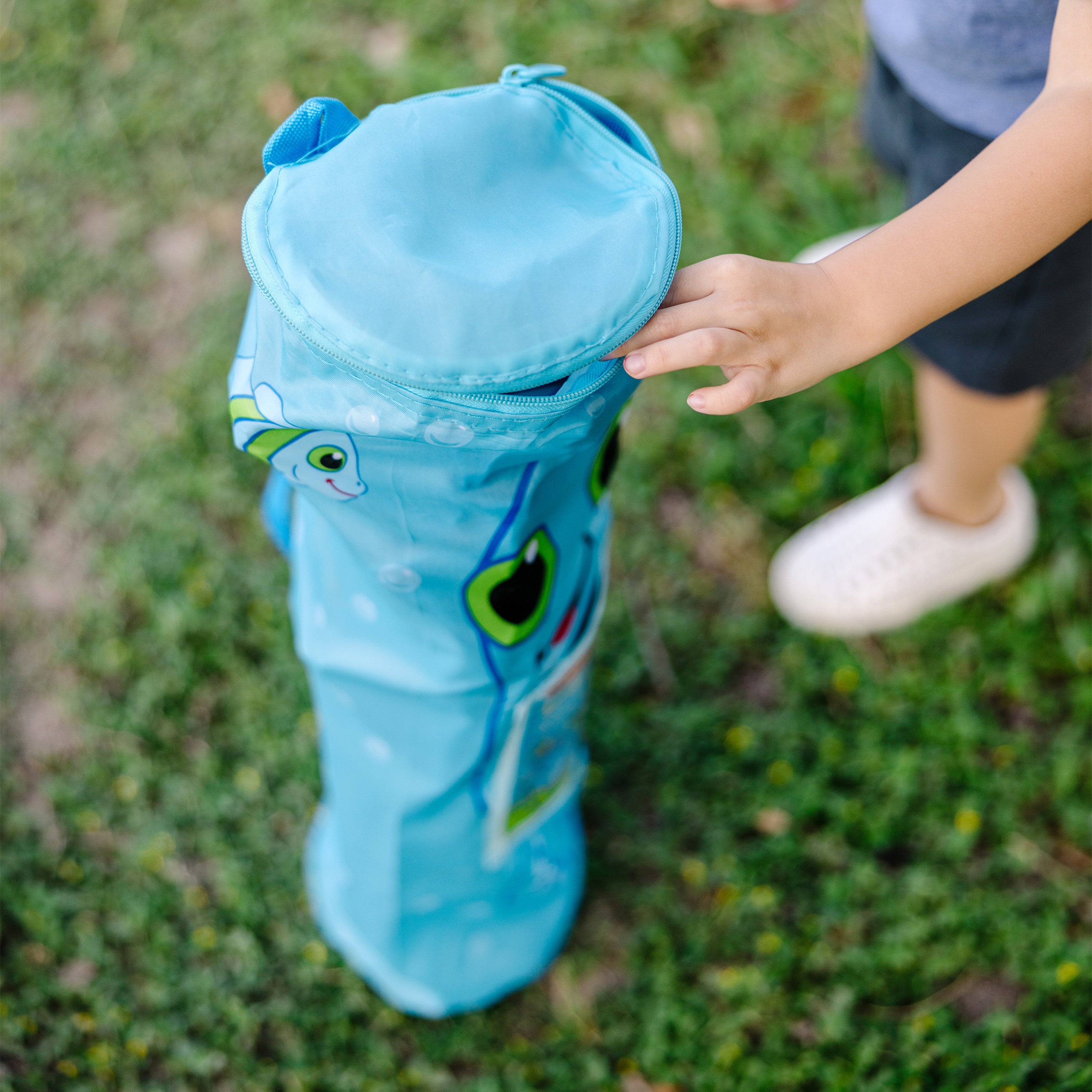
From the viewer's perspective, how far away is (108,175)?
2455 millimetres

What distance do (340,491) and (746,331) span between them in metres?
0.38

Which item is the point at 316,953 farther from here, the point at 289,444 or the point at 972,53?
the point at 972,53

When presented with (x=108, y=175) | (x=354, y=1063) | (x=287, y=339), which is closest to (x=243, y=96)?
(x=108, y=175)

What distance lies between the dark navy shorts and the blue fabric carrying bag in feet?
1.73

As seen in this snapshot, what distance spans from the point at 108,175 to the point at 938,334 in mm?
2082

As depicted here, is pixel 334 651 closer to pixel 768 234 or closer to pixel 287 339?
pixel 287 339

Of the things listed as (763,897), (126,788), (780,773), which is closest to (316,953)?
(126,788)

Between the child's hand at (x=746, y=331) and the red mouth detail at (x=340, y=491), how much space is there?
265 millimetres

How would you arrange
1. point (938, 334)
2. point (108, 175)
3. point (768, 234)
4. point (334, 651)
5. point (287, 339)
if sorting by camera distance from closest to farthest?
point (287, 339), point (334, 651), point (938, 334), point (768, 234), point (108, 175)

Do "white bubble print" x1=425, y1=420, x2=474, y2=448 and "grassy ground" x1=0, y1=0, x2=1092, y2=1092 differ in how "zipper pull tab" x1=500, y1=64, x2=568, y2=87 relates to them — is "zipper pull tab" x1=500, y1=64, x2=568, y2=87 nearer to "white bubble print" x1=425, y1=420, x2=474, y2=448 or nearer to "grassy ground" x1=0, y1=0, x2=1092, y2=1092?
A: "white bubble print" x1=425, y1=420, x2=474, y2=448

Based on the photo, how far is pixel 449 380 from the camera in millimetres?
759

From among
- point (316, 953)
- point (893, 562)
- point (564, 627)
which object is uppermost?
point (564, 627)

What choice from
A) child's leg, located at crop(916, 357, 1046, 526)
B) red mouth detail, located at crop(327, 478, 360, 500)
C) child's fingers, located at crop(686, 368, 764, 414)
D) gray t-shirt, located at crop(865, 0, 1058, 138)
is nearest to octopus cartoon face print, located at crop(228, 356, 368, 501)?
red mouth detail, located at crop(327, 478, 360, 500)

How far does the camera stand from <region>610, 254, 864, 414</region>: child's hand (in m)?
0.79
